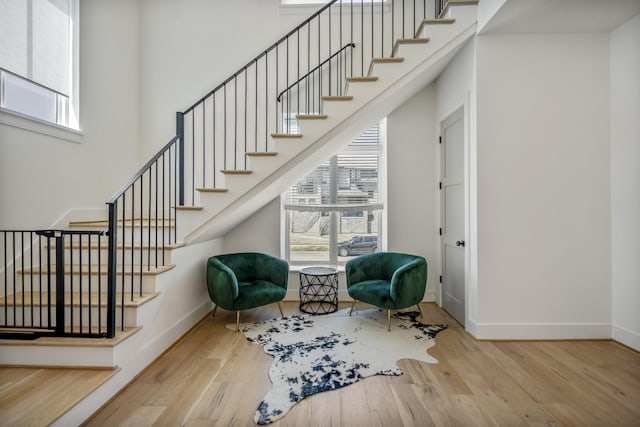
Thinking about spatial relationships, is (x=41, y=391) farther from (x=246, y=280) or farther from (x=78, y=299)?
(x=246, y=280)

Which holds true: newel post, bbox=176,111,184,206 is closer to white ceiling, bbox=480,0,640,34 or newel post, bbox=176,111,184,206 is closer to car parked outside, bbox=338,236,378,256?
car parked outside, bbox=338,236,378,256

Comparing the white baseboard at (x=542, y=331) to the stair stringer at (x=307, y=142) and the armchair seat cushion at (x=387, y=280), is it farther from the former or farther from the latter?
the stair stringer at (x=307, y=142)

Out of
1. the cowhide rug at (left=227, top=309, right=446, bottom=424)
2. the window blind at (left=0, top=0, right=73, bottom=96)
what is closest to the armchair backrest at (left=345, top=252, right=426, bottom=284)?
the cowhide rug at (left=227, top=309, right=446, bottom=424)

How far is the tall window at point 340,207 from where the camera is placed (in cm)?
456

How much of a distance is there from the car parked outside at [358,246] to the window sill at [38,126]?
133 inches

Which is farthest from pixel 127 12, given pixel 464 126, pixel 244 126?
pixel 464 126

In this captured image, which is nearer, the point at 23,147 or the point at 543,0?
the point at 543,0

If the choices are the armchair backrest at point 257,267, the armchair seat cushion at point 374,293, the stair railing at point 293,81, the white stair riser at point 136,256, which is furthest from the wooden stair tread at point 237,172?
the armchair seat cushion at point 374,293

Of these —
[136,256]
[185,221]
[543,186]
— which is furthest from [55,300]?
[543,186]

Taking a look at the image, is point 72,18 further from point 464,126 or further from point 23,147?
point 464,126

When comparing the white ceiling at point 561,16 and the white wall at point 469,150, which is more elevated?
the white ceiling at point 561,16

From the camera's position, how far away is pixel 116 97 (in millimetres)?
4066

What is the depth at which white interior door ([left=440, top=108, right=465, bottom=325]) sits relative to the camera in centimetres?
348

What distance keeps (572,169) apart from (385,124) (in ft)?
7.06
